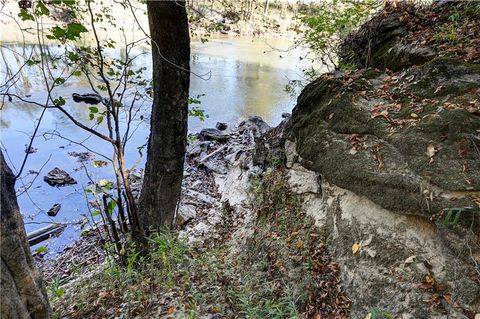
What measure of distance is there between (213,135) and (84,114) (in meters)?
4.44

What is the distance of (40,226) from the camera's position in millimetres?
5875

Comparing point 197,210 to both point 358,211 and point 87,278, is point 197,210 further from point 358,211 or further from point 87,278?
point 358,211

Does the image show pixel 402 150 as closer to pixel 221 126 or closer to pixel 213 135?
pixel 213 135

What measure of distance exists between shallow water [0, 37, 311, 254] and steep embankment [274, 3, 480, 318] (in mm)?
1561

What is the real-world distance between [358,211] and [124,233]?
Answer: 266cm

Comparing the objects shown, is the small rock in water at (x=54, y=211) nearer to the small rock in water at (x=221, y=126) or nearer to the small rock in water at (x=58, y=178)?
the small rock in water at (x=58, y=178)

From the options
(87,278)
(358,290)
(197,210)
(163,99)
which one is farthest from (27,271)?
(197,210)

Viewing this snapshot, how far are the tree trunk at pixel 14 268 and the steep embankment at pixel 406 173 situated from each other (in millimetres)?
2233

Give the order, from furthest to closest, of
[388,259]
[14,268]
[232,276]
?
1. [232,276]
2. [388,259]
3. [14,268]

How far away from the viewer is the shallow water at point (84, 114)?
256 inches

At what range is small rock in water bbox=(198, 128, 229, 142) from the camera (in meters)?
9.28

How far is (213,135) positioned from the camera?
936cm

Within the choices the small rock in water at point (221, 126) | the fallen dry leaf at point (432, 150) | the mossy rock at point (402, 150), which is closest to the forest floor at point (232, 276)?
the mossy rock at point (402, 150)

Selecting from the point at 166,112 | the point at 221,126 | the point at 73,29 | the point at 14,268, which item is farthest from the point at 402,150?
the point at 221,126
